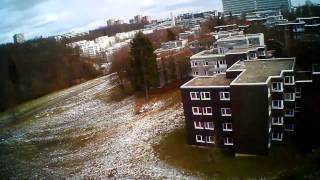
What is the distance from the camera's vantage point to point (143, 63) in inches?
1613

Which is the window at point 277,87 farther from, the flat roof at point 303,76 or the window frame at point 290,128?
the flat roof at point 303,76

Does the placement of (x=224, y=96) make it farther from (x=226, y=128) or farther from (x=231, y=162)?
(x=231, y=162)

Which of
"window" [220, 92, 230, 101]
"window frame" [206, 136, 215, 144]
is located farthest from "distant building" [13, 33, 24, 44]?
"window" [220, 92, 230, 101]

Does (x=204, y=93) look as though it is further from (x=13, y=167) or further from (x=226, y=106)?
(x=13, y=167)

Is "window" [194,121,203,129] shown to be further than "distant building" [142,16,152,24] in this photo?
No

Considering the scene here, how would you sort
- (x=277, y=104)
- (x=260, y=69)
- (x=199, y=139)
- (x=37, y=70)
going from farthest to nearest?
(x=37, y=70), (x=199, y=139), (x=260, y=69), (x=277, y=104)

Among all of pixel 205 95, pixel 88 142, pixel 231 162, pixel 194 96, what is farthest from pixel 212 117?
pixel 88 142

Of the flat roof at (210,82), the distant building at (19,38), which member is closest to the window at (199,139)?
the flat roof at (210,82)

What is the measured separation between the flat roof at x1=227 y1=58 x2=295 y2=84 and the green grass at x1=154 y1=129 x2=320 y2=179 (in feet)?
15.4

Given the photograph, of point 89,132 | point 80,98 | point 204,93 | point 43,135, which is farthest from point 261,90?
point 80,98

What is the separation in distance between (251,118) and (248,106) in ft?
2.57

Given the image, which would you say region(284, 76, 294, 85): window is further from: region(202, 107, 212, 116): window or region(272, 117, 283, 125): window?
region(202, 107, 212, 116): window

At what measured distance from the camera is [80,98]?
163ft

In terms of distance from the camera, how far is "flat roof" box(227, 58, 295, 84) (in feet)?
73.8
